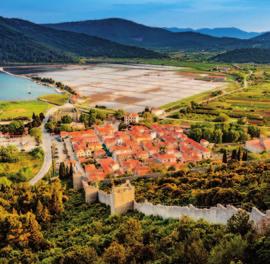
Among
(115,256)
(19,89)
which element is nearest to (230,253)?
(115,256)

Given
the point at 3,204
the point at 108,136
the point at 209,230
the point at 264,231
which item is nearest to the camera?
the point at 264,231

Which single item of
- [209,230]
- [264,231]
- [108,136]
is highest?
[264,231]

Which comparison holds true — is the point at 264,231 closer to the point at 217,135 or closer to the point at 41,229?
the point at 41,229

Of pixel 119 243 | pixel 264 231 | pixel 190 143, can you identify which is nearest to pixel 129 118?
pixel 190 143

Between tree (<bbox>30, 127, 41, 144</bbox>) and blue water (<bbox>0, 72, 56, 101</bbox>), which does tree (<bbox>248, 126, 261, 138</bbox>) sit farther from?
blue water (<bbox>0, 72, 56, 101</bbox>)

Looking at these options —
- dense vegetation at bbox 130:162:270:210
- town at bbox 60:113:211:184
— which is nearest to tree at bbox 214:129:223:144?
town at bbox 60:113:211:184

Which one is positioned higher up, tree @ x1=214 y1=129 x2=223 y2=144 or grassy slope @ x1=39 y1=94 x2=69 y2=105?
grassy slope @ x1=39 y1=94 x2=69 y2=105

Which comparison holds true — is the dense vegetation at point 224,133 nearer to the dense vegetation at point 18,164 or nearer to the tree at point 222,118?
the tree at point 222,118
